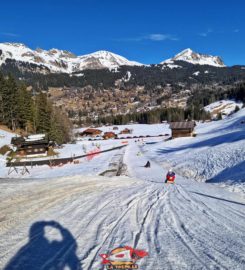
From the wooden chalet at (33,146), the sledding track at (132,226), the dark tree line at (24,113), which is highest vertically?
the dark tree line at (24,113)

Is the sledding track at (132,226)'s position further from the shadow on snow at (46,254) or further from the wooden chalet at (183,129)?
the wooden chalet at (183,129)

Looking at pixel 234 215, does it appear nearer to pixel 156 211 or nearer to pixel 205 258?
pixel 156 211

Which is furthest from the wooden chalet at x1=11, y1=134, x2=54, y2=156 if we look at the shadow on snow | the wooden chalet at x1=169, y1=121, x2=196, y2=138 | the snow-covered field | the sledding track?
the shadow on snow

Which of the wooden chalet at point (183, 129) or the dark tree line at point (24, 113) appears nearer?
the dark tree line at point (24, 113)

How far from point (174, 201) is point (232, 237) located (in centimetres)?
597

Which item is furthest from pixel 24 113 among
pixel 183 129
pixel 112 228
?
pixel 112 228

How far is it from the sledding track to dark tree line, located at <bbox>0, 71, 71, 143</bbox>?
64187 mm

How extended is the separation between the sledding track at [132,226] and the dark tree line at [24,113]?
211 feet

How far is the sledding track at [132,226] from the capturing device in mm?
8125

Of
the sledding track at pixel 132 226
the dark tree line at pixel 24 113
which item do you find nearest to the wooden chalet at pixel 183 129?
the dark tree line at pixel 24 113

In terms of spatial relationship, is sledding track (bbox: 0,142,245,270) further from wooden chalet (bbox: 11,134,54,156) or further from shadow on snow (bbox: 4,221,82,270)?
wooden chalet (bbox: 11,134,54,156)

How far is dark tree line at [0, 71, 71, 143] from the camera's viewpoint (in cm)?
8050

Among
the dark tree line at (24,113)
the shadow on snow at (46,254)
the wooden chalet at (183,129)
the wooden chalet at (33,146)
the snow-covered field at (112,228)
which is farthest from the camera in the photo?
the wooden chalet at (183,129)

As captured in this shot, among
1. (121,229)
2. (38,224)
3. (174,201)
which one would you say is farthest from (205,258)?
(174,201)
